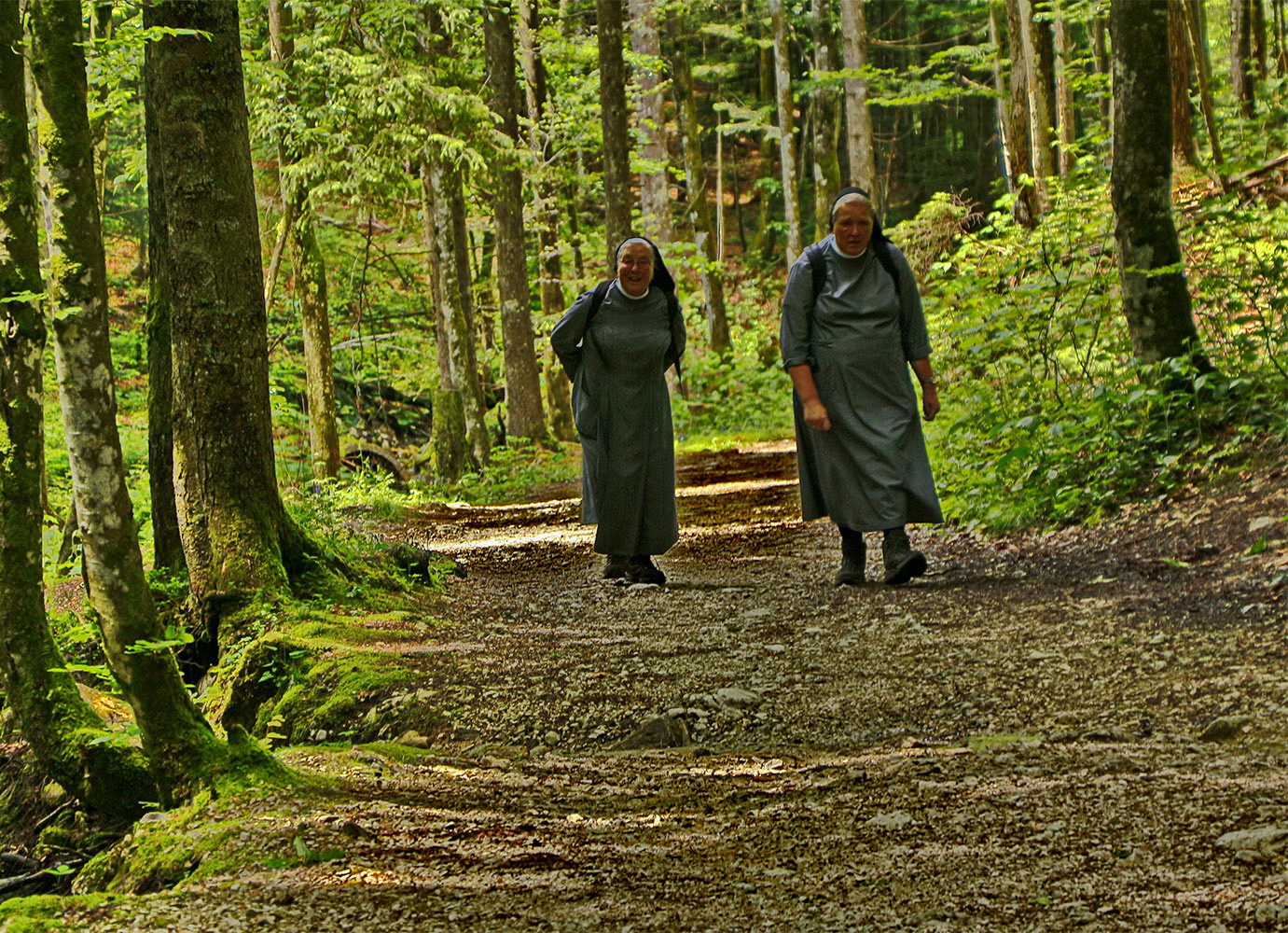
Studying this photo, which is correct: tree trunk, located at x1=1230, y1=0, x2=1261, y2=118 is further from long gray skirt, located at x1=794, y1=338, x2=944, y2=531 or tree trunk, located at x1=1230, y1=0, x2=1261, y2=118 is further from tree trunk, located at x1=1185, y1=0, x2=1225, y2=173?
long gray skirt, located at x1=794, y1=338, x2=944, y2=531

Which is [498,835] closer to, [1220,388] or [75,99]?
[75,99]

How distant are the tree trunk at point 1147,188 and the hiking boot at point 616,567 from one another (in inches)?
156

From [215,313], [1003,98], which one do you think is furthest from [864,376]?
[1003,98]

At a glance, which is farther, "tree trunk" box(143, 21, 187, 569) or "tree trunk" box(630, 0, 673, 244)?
"tree trunk" box(630, 0, 673, 244)

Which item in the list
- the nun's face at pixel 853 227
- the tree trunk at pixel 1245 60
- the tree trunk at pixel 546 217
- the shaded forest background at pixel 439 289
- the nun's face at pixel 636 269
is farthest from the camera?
the tree trunk at pixel 1245 60

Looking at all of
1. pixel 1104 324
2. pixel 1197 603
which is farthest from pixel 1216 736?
pixel 1104 324

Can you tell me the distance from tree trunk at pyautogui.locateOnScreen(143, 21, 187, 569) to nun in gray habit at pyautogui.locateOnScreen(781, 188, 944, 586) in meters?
3.56

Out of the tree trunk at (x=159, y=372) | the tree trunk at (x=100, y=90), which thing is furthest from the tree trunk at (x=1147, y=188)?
the tree trunk at (x=100, y=90)

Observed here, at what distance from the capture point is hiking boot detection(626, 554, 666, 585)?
25.6 ft

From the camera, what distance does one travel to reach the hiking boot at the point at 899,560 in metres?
6.95

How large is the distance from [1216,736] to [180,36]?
5.54 metres

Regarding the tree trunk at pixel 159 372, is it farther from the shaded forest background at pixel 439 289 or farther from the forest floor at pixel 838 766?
the forest floor at pixel 838 766

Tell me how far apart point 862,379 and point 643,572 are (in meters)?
1.98

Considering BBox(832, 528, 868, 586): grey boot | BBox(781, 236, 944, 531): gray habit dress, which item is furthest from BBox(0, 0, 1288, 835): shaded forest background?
BBox(832, 528, 868, 586): grey boot
